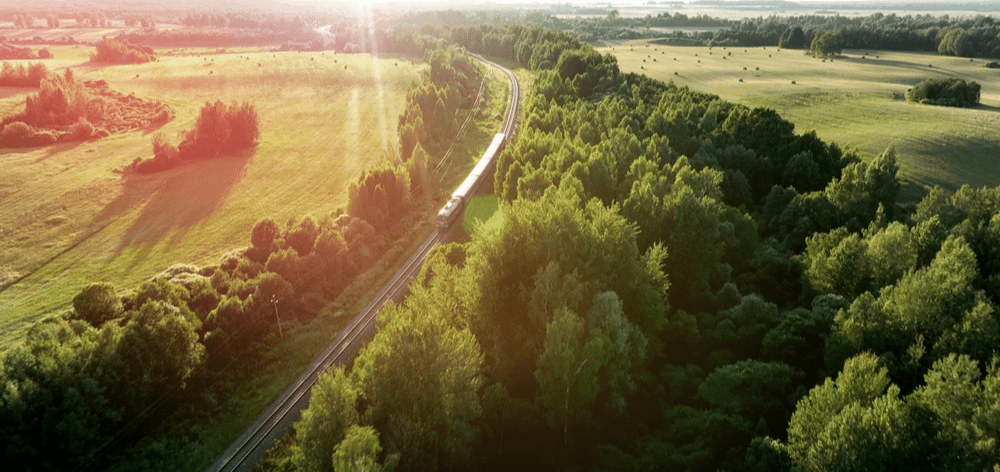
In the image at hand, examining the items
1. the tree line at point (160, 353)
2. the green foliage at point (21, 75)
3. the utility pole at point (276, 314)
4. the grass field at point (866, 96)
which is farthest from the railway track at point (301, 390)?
the green foliage at point (21, 75)

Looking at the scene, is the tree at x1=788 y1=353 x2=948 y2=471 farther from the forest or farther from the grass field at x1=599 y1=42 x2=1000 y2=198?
the grass field at x1=599 y1=42 x2=1000 y2=198

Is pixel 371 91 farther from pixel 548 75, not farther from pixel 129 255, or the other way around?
pixel 129 255

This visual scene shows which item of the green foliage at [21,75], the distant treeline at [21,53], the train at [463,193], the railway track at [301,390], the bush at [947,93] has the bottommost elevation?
the railway track at [301,390]

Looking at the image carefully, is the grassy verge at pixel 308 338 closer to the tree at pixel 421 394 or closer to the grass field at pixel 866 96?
the tree at pixel 421 394

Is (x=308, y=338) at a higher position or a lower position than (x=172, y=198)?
lower

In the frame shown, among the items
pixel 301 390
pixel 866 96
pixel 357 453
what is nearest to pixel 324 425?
pixel 357 453

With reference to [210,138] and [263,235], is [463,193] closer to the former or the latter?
[263,235]
